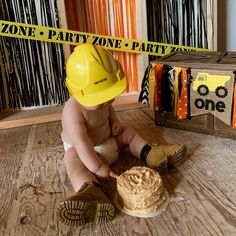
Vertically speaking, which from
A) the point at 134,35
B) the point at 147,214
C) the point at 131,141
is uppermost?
the point at 134,35

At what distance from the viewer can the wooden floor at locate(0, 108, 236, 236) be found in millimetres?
687

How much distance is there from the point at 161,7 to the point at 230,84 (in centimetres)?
58

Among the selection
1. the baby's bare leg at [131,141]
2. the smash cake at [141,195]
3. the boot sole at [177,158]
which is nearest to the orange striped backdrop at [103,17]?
the baby's bare leg at [131,141]

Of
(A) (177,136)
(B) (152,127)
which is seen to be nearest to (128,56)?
(B) (152,127)

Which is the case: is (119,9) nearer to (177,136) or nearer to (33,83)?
(33,83)

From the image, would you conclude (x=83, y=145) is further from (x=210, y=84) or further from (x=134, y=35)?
(x=134, y=35)

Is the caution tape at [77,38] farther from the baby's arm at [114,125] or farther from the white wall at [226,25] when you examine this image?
the baby's arm at [114,125]

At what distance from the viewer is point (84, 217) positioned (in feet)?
2.25

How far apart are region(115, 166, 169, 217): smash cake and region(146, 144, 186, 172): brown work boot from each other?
127 millimetres

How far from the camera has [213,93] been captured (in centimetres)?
102

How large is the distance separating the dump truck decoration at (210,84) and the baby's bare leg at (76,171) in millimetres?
451

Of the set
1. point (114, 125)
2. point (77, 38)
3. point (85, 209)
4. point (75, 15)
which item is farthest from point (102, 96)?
point (75, 15)

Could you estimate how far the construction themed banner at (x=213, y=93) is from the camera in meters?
1.00

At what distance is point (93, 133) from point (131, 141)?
137mm
